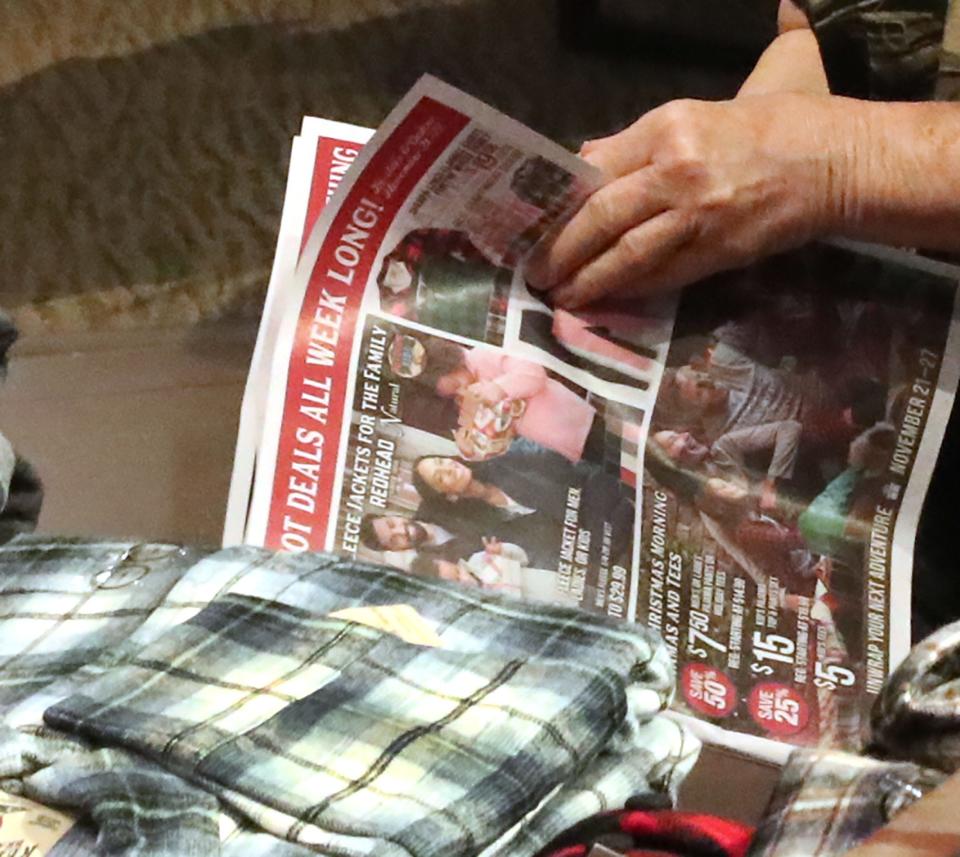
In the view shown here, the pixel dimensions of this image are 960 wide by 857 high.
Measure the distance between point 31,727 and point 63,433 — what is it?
361mm

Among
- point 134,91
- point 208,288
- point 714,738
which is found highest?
point 134,91

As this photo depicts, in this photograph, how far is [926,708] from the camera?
34 centimetres

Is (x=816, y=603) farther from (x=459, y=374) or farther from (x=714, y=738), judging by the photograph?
(x=459, y=374)

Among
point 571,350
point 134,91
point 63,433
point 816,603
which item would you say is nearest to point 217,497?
point 63,433

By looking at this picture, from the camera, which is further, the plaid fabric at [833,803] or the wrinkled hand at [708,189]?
the wrinkled hand at [708,189]

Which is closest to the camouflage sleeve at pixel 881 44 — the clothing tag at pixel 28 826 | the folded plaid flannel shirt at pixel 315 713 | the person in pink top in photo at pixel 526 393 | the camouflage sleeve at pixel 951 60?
the camouflage sleeve at pixel 951 60

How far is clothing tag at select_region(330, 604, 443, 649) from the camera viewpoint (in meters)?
0.38

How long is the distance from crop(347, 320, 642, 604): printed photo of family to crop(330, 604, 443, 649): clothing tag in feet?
0.36

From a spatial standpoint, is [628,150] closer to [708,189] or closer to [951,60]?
[708,189]

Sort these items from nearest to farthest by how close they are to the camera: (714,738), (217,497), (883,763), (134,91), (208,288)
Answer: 1. (883,763)
2. (714,738)
3. (217,497)
4. (208,288)
5. (134,91)

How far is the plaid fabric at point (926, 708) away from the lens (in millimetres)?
336

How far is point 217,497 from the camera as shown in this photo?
2.10 feet

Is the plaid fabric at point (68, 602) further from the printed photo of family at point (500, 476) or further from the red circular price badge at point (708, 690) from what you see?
the red circular price badge at point (708, 690)

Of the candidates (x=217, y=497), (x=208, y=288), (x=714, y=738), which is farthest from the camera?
(x=208, y=288)
